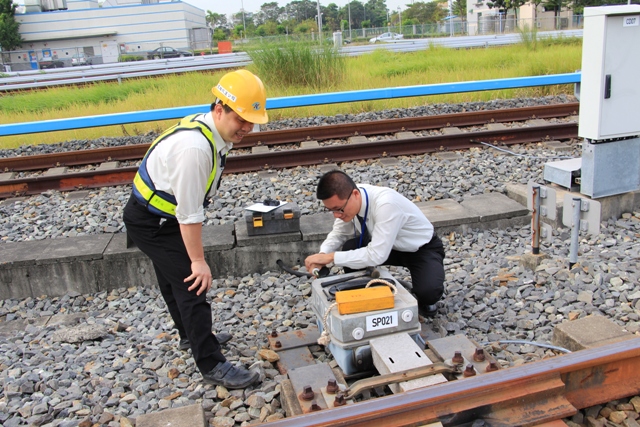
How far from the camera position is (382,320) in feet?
10.8

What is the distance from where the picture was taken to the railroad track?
7641mm

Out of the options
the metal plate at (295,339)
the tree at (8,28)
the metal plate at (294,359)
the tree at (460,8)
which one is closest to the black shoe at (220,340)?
the metal plate at (295,339)

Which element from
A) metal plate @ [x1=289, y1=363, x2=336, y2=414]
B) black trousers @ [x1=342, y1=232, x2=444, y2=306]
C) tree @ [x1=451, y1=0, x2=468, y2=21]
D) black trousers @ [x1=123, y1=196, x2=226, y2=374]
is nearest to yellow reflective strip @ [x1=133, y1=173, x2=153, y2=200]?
black trousers @ [x1=123, y1=196, x2=226, y2=374]

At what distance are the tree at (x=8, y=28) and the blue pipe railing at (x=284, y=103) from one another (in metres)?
52.9

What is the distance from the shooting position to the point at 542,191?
4688mm

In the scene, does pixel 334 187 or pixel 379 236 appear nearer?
pixel 334 187

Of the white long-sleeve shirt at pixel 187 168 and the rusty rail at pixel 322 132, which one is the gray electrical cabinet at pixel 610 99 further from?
the rusty rail at pixel 322 132

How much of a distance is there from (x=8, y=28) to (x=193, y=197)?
2383 inches

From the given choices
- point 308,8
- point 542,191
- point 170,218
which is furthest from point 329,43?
point 308,8

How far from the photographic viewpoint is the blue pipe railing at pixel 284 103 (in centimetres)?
865

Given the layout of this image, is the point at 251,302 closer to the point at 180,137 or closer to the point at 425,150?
the point at 180,137

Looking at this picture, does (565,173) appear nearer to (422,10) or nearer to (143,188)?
(143,188)

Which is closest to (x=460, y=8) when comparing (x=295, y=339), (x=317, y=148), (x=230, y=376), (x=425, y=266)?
(x=317, y=148)

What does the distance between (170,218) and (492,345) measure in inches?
85.3
